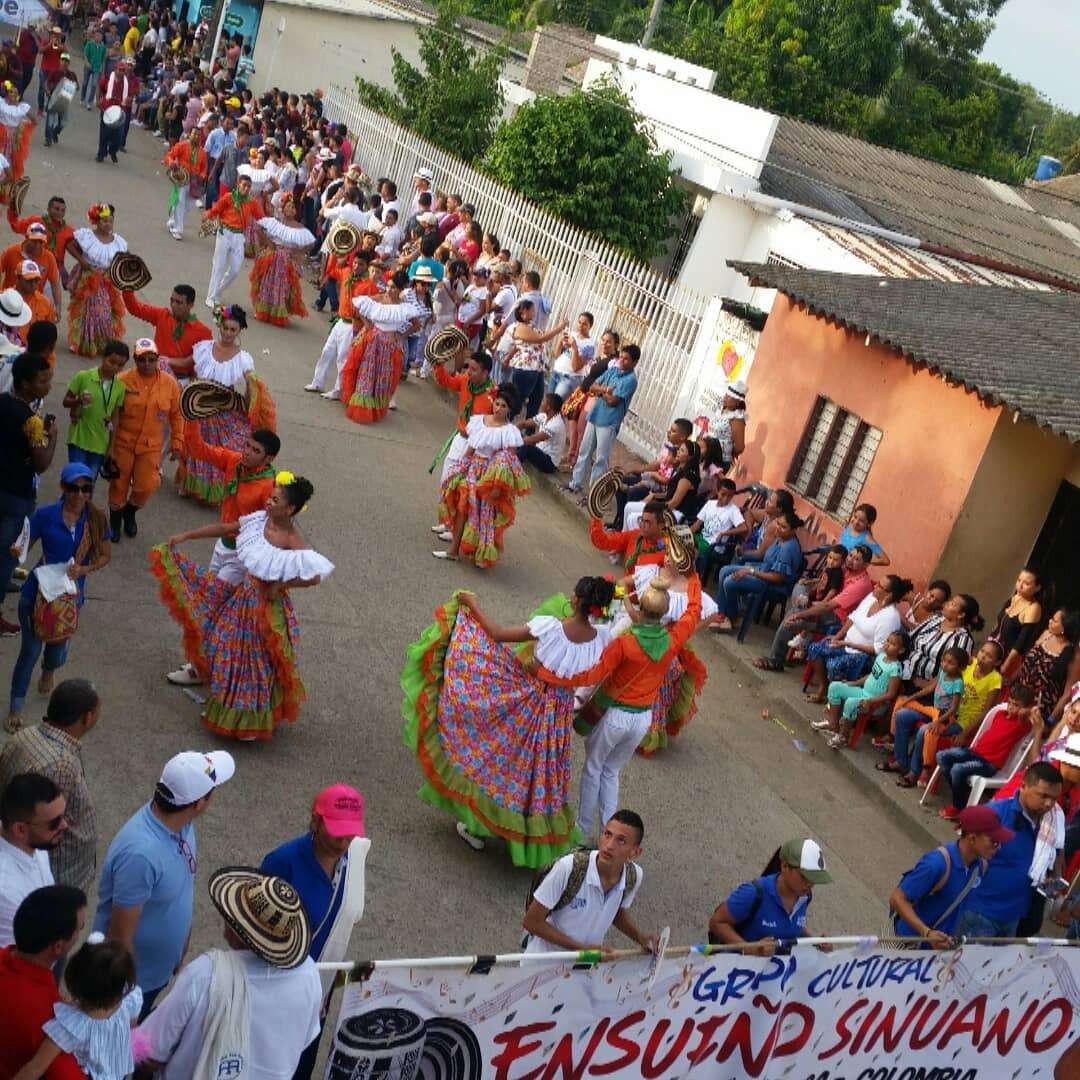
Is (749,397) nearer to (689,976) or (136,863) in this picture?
(689,976)

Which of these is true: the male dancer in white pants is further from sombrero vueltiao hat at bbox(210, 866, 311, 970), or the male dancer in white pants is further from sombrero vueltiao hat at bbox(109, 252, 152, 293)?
sombrero vueltiao hat at bbox(210, 866, 311, 970)

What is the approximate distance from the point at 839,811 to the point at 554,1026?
220 inches

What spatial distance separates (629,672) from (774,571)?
542 cm

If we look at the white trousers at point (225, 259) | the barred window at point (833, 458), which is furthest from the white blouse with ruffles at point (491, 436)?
the white trousers at point (225, 259)

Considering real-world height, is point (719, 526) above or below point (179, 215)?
above

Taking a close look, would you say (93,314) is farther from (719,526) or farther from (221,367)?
(719,526)

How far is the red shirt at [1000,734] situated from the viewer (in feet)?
34.9

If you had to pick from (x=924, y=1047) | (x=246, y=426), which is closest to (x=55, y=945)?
(x=924, y=1047)

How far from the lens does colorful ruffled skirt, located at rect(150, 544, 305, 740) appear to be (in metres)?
8.50

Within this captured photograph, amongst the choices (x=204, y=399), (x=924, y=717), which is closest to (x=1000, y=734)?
(x=924, y=717)

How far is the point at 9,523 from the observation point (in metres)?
8.70

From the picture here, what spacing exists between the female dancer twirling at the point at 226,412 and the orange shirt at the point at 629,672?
3.94 metres

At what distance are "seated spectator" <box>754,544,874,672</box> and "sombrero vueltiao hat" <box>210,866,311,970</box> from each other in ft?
28.3

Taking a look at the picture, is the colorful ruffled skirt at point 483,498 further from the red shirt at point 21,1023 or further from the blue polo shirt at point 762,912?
the red shirt at point 21,1023
